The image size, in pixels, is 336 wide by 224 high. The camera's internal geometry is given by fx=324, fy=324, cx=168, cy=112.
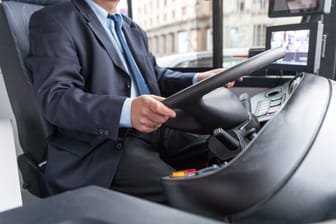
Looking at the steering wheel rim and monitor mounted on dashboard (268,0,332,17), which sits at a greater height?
monitor mounted on dashboard (268,0,332,17)

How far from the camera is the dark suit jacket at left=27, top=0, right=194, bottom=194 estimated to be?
81 cm

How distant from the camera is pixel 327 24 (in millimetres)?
1493

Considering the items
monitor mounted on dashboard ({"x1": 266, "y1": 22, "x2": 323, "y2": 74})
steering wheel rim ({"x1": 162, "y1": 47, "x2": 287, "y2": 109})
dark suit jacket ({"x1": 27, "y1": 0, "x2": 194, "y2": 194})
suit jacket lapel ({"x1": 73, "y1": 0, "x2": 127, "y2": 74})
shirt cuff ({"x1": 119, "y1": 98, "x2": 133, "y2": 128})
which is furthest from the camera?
monitor mounted on dashboard ({"x1": 266, "y1": 22, "x2": 323, "y2": 74})

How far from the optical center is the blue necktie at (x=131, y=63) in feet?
3.35

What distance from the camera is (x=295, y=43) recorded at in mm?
1368

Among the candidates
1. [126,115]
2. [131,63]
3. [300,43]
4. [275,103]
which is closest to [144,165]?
[126,115]

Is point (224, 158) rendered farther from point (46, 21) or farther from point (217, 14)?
point (217, 14)

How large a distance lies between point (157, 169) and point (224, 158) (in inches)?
9.9

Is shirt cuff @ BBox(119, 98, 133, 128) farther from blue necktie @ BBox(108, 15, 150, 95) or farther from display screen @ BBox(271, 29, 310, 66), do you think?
display screen @ BBox(271, 29, 310, 66)

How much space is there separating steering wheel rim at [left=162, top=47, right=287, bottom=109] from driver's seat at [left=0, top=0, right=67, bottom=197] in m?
0.51

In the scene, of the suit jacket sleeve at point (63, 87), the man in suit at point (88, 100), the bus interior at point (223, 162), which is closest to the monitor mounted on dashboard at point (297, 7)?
the bus interior at point (223, 162)

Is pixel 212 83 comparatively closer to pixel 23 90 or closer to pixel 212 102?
pixel 212 102

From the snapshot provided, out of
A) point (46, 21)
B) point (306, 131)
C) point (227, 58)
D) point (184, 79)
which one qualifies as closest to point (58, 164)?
point (46, 21)

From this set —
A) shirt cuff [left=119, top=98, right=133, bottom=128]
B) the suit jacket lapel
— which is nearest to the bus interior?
shirt cuff [left=119, top=98, right=133, bottom=128]
